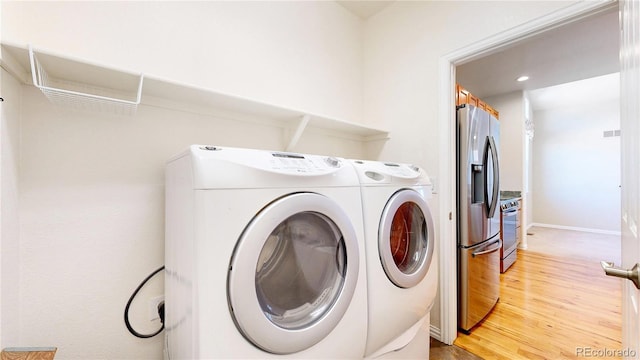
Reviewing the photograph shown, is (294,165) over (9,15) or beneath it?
beneath

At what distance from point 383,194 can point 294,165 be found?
0.46 meters

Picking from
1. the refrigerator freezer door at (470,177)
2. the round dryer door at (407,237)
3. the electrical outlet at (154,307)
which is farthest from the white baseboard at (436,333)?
the electrical outlet at (154,307)

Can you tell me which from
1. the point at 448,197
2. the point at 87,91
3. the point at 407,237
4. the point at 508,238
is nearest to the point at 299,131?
the point at 407,237

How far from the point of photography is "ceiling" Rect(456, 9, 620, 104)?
2.24 meters

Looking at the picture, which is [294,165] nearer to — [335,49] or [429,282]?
[429,282]

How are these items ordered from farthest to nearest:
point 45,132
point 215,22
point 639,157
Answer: point 215,22
point 45,132
point 639,157

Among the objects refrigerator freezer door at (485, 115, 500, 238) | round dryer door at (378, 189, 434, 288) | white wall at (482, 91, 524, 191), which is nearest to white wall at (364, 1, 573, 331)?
round dryer door at (378, 189, 434, 288)

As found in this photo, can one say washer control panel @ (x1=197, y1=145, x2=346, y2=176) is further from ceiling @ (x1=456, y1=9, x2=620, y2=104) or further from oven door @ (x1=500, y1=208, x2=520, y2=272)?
oven door @ (x1=500, y1=208, x2=520, y2=272)

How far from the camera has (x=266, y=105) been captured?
52.1 inches

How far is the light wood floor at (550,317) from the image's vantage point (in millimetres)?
1633

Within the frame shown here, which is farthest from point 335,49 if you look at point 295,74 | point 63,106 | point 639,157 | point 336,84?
point 639,157

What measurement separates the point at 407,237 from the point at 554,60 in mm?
3222

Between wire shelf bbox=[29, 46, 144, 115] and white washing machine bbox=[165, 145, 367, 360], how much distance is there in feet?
1.00

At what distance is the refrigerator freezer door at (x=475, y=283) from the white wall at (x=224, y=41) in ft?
4.78
